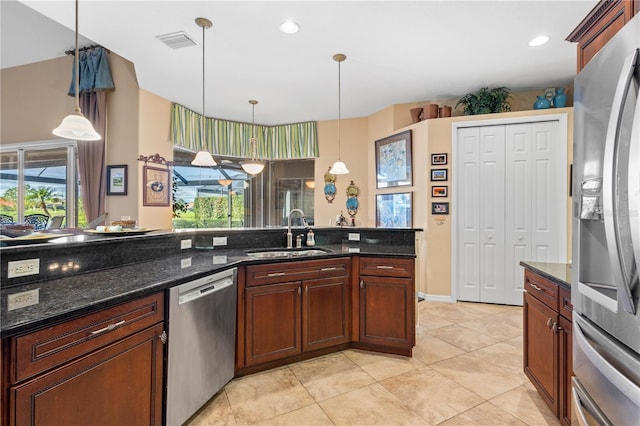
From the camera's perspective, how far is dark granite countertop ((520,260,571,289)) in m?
1.52

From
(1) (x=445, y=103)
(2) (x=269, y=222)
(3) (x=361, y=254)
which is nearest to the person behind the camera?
(3) (x=361, y=254)

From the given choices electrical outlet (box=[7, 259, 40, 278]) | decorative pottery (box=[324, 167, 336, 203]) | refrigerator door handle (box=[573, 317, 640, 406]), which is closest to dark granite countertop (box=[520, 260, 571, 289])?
refrigerator door handle (box=[573, 317, 640, 406])

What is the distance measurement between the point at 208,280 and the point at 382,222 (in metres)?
3.50

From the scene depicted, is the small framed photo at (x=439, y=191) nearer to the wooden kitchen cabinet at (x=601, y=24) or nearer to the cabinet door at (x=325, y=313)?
the cabinet door at (x=325, y=313)

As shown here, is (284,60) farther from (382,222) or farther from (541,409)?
(541,409)

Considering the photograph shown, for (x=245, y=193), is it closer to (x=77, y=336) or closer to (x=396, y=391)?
(x=396, y=391)

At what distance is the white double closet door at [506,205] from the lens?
146 inches

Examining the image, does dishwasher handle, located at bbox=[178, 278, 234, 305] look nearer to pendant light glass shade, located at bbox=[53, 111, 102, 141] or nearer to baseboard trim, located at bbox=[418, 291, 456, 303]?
pendant light glass shade, located at bbox=[53, 111, 102, 141]

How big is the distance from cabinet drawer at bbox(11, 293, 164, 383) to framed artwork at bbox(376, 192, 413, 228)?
3.65 m

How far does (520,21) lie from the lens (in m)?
2.62

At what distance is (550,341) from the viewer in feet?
5.40

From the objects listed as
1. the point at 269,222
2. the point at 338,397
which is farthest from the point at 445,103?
the point at 338,397

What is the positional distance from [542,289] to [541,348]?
0.36 meters

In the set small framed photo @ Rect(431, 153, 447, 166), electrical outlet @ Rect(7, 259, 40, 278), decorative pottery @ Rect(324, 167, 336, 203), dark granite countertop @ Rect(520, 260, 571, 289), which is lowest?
dark granite countertop @ Rect(520, 260, 571, 289)
